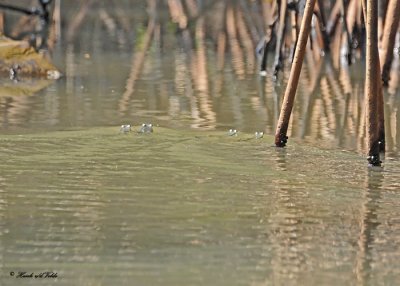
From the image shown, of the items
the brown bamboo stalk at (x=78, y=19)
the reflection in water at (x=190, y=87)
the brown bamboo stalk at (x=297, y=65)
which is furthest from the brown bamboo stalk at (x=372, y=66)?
the brown bamboo stalk at (x=78, y=19)

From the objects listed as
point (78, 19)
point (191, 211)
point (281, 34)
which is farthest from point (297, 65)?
Answer: point (78, 19)

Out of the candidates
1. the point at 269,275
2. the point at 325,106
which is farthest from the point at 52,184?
the point at 325,106

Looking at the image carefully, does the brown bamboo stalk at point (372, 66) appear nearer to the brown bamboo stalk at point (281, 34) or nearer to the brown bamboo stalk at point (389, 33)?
the brown bamboo stalk at point (389, 33)

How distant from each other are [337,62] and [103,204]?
813 centimetres

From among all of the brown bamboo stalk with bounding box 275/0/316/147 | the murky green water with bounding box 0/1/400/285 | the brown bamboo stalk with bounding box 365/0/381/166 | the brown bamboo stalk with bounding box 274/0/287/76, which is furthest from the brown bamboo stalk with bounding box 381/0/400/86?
the brown bamboo stalk with bounding box 274/0/287/76

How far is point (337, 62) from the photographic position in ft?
44.3

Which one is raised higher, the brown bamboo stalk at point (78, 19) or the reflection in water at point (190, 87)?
the brown bamboo stalk at point (78, 19)

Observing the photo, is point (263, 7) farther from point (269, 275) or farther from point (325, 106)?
point (269, 275)

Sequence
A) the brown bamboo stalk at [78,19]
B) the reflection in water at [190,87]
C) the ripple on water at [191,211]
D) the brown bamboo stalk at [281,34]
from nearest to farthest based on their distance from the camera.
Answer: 1. the ripple on water at [191,211]
2. the reflection in water at [190,87]
3. the brown bamboo stalk at [281,34]
4. the brown bamboo stalk at [78,19]

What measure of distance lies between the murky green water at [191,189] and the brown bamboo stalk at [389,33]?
1.34ft

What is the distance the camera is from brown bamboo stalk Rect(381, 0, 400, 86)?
8.30 meters

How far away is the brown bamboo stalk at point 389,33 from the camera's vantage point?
8.30 m

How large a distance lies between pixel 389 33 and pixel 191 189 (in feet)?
9.85

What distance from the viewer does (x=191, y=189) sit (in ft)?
20.1
